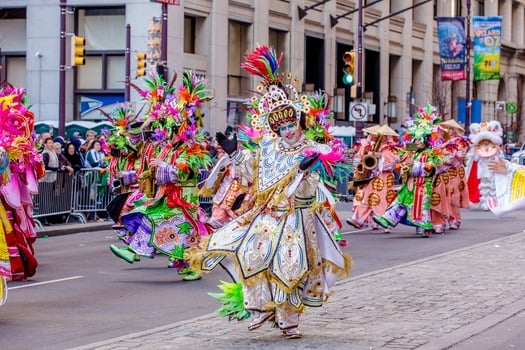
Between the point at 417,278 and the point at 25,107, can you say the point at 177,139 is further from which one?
the point at 417,278

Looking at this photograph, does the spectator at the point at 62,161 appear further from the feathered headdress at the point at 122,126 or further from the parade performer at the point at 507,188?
the parade performer at the point at 507,188

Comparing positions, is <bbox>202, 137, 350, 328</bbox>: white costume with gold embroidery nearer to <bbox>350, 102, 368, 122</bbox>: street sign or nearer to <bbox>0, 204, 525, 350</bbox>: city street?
<bbox>0, 204, 525, 350</bbox>: city street

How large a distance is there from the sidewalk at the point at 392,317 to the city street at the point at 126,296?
0.13 feet

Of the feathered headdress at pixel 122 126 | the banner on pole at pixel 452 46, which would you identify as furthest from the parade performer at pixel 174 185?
the banner on pole at pixel 452 46

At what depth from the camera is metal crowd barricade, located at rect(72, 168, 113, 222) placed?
2434cm

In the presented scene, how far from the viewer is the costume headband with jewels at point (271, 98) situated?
33.9 feet

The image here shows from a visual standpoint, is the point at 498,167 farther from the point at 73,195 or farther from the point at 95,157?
the point at 95,157

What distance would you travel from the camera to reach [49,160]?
75.2 ft

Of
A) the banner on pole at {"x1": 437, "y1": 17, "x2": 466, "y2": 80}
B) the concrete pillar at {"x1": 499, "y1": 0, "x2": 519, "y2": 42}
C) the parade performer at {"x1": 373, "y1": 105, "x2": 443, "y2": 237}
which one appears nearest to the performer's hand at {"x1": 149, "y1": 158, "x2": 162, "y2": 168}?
the parade performer at {"x1": 373, "y1": 105, "x2": 443, "y2": 237}

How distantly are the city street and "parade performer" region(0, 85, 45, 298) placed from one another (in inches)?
13.4

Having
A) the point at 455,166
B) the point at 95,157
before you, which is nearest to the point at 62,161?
the point at 95,157

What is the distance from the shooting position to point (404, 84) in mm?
56906

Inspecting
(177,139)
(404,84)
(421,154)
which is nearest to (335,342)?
(177,139)

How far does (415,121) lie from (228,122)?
17847 mm
